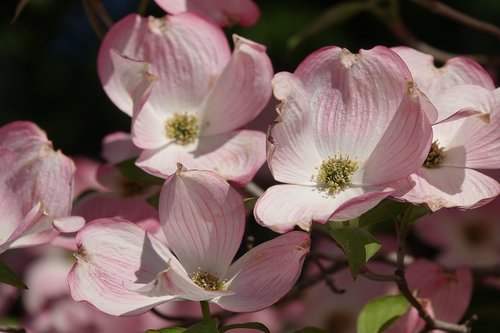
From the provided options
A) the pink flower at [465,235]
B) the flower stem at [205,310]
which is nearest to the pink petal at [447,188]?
the flower stem at [205,310]

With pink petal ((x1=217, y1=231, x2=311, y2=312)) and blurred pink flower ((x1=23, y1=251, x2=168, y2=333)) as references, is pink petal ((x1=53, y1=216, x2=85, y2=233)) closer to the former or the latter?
pink petal ((x1=217, y1=231, x2=311, y2=312))

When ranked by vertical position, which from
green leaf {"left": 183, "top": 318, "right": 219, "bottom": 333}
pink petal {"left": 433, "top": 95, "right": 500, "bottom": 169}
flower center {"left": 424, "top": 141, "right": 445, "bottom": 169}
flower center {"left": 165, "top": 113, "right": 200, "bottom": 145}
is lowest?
flower center {"left": 165, "top": 113, "right": 200, "bottom": 145}

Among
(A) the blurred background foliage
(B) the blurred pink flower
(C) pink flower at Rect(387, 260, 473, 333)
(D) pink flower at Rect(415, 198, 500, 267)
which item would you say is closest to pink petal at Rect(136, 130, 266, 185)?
(C) pink flower at Rect(387, 260, 473, 333)

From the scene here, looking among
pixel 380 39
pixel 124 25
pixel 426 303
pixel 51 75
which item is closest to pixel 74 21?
pixel 51 75

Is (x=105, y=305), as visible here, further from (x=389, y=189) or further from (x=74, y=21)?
(x=74, y=21)

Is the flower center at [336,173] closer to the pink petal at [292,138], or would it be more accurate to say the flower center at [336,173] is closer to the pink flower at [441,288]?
the pink petal at [292,138]

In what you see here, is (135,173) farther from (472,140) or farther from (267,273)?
(472,140)

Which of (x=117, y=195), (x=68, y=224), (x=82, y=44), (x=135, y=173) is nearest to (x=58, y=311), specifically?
(x=117, y=195)
